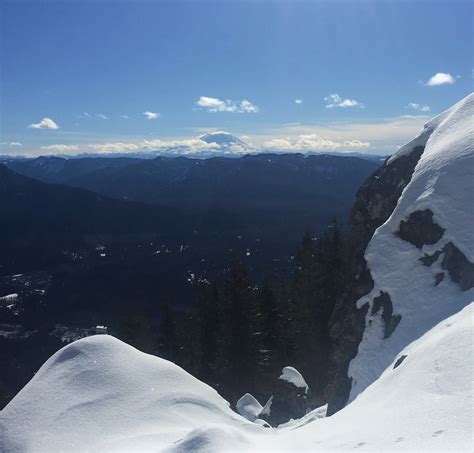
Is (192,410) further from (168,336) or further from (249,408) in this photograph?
(168,336)

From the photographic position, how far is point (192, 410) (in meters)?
13.3

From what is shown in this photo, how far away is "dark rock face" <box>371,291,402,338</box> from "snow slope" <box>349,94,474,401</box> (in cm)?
20

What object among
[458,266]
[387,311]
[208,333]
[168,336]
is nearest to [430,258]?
[458,266]

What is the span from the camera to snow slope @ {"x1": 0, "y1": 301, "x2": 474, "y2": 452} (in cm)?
821

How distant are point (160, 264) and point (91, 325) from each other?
66722mm

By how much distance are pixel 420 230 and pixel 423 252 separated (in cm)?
110

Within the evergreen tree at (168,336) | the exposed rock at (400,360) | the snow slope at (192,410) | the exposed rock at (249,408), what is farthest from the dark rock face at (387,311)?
the evergreen tree at (168,336)

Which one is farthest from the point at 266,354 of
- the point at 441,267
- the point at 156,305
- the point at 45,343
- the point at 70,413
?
the point at 156,305

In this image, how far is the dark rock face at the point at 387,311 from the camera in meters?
16.2

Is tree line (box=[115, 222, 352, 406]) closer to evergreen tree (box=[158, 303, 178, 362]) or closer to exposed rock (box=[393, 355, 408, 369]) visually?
evergreen tree (box=[158, 303, 178, 362])

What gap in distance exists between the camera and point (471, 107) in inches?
824

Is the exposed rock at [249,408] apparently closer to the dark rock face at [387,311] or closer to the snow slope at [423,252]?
the snow slope at [423,252]

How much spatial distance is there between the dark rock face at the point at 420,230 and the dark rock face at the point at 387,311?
261 cm

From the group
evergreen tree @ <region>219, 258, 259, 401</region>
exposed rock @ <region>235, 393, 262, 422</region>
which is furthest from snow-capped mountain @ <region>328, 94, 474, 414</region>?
evergreen tree @ <region>219, 258, 259, 401</region>
